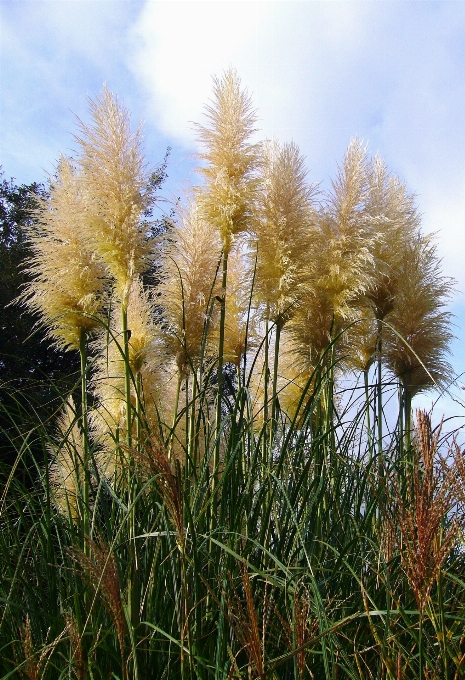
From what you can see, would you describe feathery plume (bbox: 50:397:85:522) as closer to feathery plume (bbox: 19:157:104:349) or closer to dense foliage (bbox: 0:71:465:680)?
dense foliage (bbox: 0:71:465:680)

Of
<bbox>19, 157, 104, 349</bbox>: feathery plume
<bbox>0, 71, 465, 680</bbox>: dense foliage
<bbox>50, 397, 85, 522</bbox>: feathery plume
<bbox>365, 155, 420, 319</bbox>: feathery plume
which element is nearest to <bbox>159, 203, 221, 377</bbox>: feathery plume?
<bbox>0, 71, 465, 680</bbox>: dense foliage

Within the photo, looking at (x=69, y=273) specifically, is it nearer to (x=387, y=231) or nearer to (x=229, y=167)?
(x=229, y=167)

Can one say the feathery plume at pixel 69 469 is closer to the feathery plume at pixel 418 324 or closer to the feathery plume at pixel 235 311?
the feathery plume at pixel 235 311

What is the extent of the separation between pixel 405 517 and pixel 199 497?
95 cm

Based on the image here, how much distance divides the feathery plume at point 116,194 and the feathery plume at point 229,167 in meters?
0.47

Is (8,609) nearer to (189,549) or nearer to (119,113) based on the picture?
(189,549)

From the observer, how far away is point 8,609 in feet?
7.81

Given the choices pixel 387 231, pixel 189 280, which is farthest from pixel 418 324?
pixel 189 280

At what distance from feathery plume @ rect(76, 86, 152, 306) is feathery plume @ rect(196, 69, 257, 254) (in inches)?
18.7

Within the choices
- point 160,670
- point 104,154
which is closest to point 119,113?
point 104,154

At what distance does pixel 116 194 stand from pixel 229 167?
2.52 ft

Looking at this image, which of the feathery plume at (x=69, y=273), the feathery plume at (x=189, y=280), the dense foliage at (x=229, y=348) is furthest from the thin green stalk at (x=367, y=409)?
the feathery plume at (x=69, y=273)

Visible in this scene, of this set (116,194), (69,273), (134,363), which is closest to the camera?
(116,194)

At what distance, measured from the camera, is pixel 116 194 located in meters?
3.71
